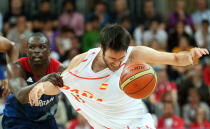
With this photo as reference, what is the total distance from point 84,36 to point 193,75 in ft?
11.8

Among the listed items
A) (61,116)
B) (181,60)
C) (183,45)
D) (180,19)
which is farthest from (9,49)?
(180,19)

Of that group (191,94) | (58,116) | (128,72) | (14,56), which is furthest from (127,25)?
(128,72)

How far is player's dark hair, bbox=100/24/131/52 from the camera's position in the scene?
4707 mm

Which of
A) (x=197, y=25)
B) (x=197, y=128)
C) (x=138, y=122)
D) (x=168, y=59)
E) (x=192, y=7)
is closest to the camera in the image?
(x=168, y=59)

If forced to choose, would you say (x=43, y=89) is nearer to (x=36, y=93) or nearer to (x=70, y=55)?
(x=36, y=93)

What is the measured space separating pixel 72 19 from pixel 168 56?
27.4ft

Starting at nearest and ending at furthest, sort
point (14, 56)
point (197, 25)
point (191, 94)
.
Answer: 1. point (14, 56)
2. point (191, 94)
3. point (197, 25)

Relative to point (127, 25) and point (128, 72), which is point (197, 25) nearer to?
point (127, 25)

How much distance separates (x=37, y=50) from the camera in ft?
18.7

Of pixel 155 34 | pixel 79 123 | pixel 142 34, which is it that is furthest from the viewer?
pixel 142 34

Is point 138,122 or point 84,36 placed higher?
point 138,122

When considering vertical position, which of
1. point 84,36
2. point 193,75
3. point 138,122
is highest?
point 138,122

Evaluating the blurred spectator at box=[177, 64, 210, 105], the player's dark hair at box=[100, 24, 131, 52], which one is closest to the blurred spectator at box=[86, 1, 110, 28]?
the blurred spectator at box=[177, 64, 210, 105]

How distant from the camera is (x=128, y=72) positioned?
4742 millimetres
